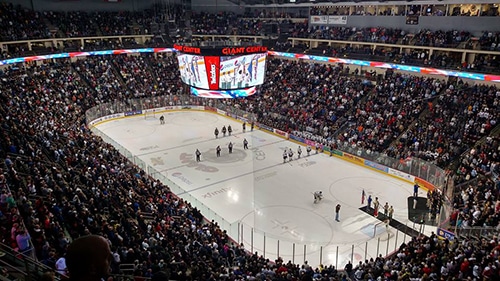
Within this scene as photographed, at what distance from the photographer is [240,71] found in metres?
28.4

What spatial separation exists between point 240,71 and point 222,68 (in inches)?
62.6

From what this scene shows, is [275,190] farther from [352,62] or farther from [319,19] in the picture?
[319,19]

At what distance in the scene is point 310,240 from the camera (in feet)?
62.2

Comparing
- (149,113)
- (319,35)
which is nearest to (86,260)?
(149,113)

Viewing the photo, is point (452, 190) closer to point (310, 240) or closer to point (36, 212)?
point (310, 240)

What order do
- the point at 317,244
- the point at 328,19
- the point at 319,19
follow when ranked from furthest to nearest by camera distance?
1. the point at 319,19
2. the point at 328,19
3. the point at 317,244

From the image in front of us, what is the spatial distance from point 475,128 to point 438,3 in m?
16.5

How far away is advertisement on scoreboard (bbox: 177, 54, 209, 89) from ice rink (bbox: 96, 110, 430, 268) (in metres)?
6.13

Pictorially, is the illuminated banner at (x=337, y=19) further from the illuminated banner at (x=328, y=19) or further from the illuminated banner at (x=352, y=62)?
the illuminated banner at (x=352, y=62)

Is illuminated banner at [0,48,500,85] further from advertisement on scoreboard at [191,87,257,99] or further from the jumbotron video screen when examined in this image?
advertisement on scoreboard at [191,87,257,99]

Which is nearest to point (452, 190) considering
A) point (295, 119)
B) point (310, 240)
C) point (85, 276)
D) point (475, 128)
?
point (475, 128)

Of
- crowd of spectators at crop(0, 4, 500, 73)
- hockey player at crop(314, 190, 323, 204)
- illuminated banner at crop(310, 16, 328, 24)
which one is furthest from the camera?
illuminated banner at crop(310, 16, 328, 24)

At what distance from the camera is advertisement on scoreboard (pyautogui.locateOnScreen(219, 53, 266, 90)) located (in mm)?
27609

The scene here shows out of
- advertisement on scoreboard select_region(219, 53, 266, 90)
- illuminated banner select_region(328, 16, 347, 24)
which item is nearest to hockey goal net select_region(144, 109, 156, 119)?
advertisement on scoreboard select_region(219, 53, 266, 90)
